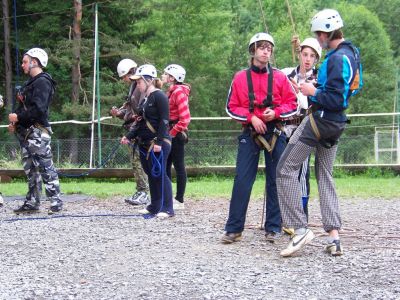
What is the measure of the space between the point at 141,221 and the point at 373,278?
3810 millimetres

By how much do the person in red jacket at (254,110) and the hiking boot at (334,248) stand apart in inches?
32.3

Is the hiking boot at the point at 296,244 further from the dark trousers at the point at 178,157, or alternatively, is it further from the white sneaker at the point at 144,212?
the dark trousers at the point at 178,157

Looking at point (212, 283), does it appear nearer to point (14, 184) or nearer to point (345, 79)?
point (345, 79)

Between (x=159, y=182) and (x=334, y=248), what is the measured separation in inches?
130

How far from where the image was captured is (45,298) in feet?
16.0

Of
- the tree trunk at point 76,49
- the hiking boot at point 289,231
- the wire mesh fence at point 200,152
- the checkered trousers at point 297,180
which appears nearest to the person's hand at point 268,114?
the checkered trousers at point 297,180

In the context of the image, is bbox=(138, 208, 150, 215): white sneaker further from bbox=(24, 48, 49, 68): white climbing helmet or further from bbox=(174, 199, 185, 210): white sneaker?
bbox=(24, 48, 49, 68): white climbing helmet

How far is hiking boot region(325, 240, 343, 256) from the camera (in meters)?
6.01

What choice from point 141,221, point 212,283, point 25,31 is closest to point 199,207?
point 141,221

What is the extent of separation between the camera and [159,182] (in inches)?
348

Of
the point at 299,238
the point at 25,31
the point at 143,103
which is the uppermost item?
the point at 25,31

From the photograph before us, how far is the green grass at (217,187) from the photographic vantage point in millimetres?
12130

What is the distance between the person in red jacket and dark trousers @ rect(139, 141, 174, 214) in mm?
2108

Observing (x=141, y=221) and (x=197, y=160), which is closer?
(x=141, y=221)
